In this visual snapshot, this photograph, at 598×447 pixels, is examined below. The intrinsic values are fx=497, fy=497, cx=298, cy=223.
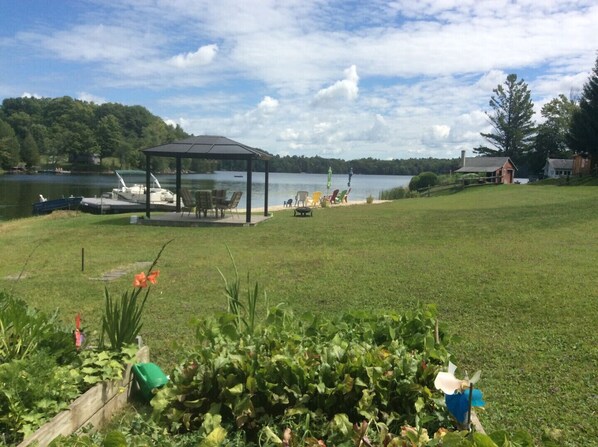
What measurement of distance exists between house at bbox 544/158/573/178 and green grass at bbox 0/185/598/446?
1820 inches

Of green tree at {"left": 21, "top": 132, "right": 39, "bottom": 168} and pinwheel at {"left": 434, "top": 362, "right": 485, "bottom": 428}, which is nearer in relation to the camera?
pinwheel at {"left": 434, "top": 362, "right": 485, "bottom": 428}

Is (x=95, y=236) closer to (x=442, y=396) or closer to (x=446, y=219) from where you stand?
(x=446, y=219)

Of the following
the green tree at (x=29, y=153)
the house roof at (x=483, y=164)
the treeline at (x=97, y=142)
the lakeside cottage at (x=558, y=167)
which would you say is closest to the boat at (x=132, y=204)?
the house roof at (x=483, y=164)

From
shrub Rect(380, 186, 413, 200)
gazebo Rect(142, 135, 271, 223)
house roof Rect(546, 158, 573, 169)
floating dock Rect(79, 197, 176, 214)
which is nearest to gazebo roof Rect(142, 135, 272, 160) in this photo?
gazebo Rect(142, 135, 271, 223)

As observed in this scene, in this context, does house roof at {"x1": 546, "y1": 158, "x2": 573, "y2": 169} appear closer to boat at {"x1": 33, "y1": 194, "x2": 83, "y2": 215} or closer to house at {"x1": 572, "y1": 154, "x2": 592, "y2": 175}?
house at {"x1": 572, "y1": 154, "x2": 592, "y2": 175}

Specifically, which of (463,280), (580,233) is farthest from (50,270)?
(580,233)

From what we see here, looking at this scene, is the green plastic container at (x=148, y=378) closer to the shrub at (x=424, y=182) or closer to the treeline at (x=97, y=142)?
the shrub at (x=424, y=182)

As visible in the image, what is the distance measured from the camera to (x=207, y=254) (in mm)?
8984

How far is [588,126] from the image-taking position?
35.9 m

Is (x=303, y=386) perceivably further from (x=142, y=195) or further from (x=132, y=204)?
(x=142, y=195)

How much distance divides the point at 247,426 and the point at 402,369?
0.80m

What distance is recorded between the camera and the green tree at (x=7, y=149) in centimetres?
7325

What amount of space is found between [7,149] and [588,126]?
74819 mm

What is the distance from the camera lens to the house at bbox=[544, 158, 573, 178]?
176 ft
